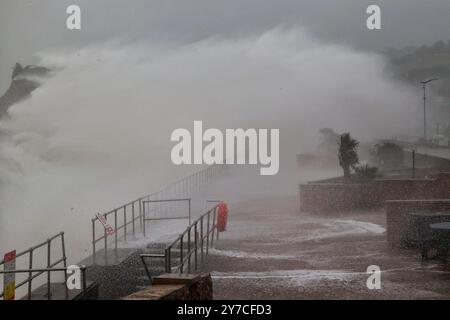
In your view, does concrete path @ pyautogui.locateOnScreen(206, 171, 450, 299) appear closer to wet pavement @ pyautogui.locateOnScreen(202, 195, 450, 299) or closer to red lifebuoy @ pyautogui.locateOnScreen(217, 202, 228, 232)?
wet pavement @ pyautogui.locateOnScreen(202, 195, 450, 299)

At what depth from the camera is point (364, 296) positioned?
5.97 meters

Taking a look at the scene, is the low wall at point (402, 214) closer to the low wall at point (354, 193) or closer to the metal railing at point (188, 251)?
the metal railing at point (188, 251)

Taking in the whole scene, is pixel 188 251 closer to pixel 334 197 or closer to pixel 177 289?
pixel 177 289

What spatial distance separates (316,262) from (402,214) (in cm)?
184

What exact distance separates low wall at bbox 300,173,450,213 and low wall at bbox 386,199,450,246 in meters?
3.51

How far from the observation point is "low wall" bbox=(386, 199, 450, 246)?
331 inches

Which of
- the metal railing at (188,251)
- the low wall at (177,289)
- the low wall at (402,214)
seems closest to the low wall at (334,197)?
the metal railing at (188,251)

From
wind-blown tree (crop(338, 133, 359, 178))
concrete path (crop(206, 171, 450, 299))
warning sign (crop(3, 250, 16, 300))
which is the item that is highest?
wind-blown tree (crop(338, 133, 359, 178))

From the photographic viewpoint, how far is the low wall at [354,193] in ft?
40.2

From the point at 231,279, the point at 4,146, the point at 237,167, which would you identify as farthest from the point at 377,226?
the point at 4,146

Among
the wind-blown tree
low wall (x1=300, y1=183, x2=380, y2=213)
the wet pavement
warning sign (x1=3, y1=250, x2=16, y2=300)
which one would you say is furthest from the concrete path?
warning sign (x1=3, y1=250, x2=16, y2=300)

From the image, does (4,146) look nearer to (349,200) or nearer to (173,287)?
(349,200)

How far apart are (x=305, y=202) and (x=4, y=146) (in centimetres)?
1462

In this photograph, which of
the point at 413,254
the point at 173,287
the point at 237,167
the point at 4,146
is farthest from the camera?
the point at 4,146
